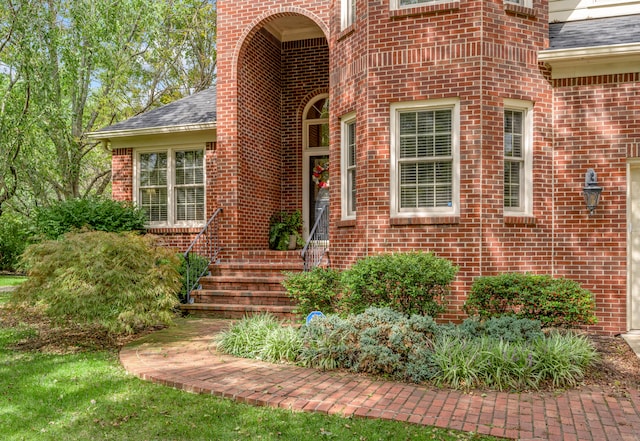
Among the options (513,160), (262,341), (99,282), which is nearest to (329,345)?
(262,341)

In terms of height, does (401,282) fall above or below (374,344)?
above

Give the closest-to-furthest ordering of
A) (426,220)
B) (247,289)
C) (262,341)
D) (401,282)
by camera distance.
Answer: (262,341) → (401,282) → (426,220) → (247,289)

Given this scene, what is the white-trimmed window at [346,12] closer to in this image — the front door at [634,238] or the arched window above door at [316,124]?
the arched window above door at [316,124]

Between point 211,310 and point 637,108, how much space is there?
302 inches

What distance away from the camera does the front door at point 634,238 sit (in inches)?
299

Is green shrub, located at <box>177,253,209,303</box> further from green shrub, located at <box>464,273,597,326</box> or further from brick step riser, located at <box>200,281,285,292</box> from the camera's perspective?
green shrub, located at <box>464,273,597,326</box>

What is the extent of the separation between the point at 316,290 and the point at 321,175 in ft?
15.9

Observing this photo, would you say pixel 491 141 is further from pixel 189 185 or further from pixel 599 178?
pixel 189 185

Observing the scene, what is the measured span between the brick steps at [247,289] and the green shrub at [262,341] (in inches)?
77.5

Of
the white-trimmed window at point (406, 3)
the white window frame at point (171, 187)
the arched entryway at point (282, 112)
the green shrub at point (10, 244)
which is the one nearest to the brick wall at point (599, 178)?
the white-trimmed window at point (406, 3)

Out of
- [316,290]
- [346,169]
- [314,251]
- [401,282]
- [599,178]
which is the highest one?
[346,169]

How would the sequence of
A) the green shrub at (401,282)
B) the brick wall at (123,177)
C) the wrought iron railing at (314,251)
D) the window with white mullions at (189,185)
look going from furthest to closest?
the brick wall at (123,177) < the window with white mullions at (189,185) < the wrought iron railing at (314,251) < the green shrub at (401,282)

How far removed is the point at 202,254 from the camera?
10672 mm

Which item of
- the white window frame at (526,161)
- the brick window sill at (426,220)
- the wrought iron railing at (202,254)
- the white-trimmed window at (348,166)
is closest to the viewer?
the brick window sill at (426,220)
